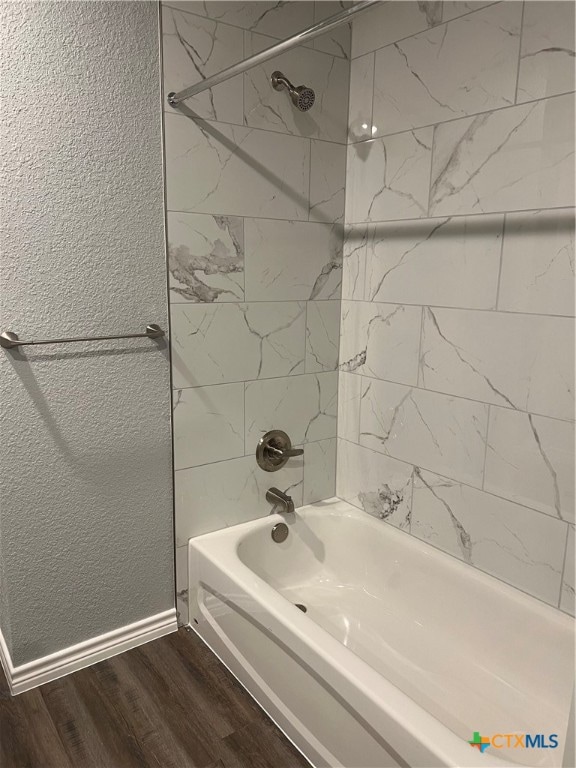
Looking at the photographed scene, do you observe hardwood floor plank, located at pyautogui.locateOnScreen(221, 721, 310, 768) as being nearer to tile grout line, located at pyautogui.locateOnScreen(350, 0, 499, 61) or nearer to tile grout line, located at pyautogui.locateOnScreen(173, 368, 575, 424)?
tile grout line, located at pyautogui.locateOnScreen(173, 368, 575, 424)

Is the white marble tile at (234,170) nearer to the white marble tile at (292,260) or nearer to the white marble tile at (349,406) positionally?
the white marble tile at (292,260)

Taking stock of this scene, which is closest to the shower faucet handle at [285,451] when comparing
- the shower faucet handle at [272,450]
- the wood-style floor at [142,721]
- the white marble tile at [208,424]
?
the shower faucet handle at [272,450]

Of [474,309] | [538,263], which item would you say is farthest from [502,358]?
[538,263]

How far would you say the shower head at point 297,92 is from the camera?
1865 mm

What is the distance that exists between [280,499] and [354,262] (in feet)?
3.14

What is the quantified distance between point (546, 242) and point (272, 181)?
95cm

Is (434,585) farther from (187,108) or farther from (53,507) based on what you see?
(187,108)

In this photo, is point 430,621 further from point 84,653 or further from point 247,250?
point 247,250

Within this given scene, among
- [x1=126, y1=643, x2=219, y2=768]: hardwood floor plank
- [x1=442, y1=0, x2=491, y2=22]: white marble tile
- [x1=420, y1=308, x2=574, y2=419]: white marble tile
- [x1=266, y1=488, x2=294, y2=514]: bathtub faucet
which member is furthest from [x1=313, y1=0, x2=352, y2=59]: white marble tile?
[x1=126, y1=643, x2=219, y2=768]: hardwood floor plank

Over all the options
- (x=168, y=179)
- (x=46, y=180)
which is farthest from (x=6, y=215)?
(x=168, y=179)

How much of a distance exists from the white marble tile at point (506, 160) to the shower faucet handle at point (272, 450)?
97cm

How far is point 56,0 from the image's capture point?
5.05 ft

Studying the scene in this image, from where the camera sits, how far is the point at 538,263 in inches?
62.8

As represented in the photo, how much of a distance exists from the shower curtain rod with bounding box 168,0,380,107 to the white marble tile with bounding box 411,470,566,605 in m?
1.36
